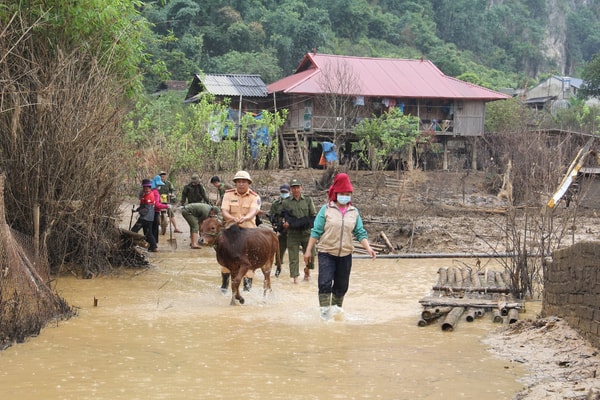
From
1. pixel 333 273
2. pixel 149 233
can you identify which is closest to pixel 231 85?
pixel 149 233

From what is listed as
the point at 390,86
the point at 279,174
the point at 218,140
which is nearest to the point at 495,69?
the point at 390,86

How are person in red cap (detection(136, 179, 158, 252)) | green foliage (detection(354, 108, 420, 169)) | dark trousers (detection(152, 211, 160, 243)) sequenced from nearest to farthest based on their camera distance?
person in red cap (detection(136, 179, 158, 252))
dark trousers (detection(152, 211, 160, 243))
green foliage (detection(354, 108, 420, 169))

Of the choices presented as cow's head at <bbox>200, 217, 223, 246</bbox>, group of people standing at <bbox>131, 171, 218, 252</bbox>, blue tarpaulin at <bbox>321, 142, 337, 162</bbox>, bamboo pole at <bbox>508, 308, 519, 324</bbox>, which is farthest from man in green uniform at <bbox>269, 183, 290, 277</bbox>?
blue tarpaulin at <bbox>321, 142, 337, 162</bbox>

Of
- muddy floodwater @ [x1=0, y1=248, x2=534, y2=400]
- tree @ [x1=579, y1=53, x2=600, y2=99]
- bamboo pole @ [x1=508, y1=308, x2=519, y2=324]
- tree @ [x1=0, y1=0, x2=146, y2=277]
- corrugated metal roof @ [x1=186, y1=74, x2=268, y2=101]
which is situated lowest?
muddy floodwater @ [x1=0, y1=248, x2=534, y2=400]

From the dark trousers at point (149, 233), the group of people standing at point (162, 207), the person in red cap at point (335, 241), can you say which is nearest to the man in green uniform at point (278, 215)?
the group of people standing at point (162, 207)

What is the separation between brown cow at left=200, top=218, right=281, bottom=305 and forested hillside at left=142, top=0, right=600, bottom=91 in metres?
27.4

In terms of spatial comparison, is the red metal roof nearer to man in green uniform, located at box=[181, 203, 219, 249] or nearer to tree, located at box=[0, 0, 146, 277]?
man in green uniform, located at box=[181, 203, 219, 249]

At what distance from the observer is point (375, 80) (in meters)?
38.8

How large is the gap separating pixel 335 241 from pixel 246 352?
6.25 ft

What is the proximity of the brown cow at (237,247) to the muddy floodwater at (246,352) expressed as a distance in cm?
47

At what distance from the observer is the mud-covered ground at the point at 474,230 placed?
6327 millimetres

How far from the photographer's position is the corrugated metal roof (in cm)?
3806

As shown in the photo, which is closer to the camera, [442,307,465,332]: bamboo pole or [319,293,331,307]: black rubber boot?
[442,307,465,332]: bamboo pole

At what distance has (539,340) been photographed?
755 centimetres
